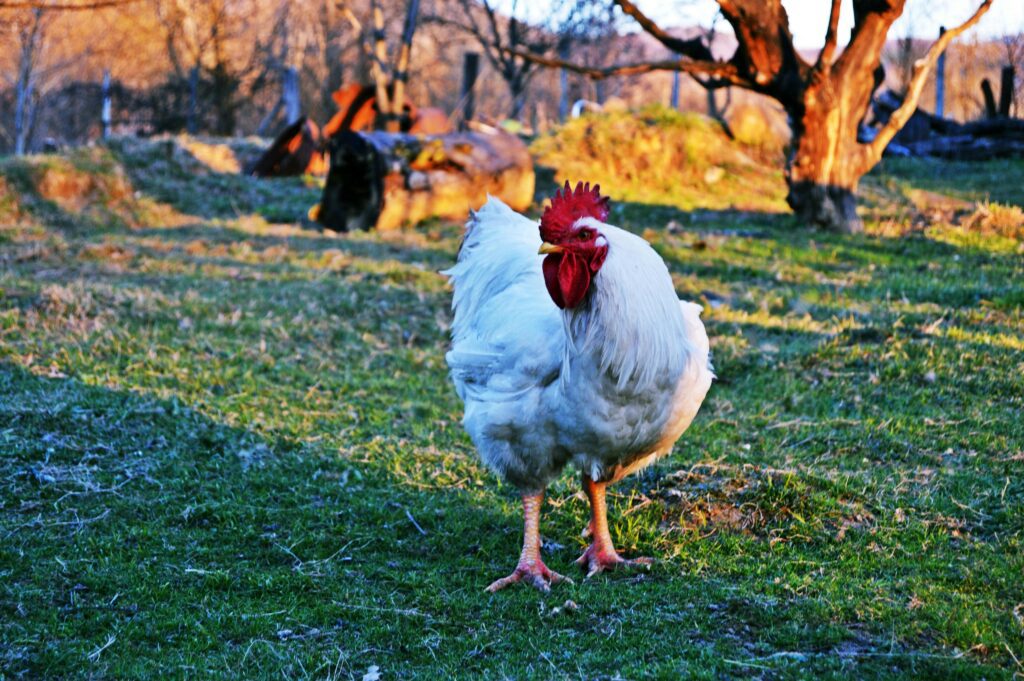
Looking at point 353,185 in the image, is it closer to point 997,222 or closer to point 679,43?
point 679,43

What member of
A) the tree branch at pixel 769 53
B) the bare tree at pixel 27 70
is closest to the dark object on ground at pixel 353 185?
the tree branch at pixel 769 53

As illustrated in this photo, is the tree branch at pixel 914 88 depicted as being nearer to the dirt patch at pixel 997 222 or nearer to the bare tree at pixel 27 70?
the dirt patch at pixel 997 222

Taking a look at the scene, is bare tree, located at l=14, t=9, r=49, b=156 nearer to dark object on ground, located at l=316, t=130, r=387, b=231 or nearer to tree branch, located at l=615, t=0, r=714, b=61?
dark object on ground, located at l=316, t=130, r=387, b=231

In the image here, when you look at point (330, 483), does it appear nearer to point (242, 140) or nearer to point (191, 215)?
point (191, 215)

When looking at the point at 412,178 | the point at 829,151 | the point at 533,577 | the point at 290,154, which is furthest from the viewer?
the point at 290,154

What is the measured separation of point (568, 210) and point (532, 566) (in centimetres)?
157

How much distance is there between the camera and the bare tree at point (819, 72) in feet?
34.6

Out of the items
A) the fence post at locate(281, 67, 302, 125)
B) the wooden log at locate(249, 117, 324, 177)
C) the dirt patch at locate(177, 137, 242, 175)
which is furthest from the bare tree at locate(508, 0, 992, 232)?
the fence post at locate(281, 67, 302, 125)

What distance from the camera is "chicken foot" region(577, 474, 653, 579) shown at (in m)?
4.30

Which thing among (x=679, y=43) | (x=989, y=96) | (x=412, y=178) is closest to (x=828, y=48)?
(x=679, y=43)

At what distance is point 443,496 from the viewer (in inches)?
204

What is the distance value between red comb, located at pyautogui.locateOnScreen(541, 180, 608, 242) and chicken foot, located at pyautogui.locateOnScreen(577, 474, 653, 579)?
1255 mm

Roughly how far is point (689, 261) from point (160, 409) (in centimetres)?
612

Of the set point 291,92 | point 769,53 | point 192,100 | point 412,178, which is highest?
point 291,92
